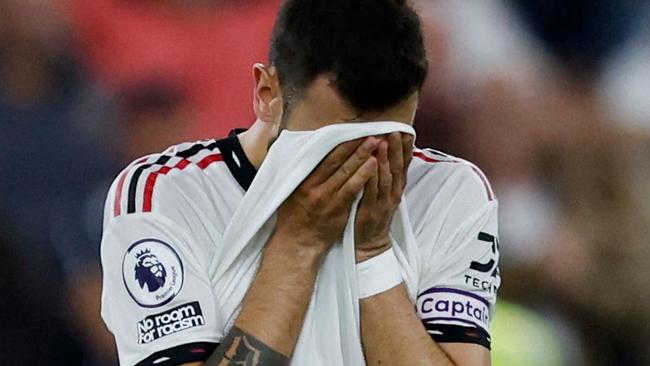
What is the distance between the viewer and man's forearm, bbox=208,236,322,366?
1.17 meters

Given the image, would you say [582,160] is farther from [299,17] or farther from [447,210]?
[299,17]

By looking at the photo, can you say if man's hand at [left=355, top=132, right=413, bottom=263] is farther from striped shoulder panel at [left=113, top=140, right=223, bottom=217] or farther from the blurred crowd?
the blurred crowd

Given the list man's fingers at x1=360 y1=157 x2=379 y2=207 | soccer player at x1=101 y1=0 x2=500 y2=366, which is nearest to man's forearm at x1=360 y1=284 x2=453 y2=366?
soccer player at x1=101 y1=0 x2=500 y2=366

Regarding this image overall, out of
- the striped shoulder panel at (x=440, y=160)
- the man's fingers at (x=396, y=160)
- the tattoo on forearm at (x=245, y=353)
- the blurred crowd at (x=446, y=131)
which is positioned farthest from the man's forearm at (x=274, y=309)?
the blurred crowd at (x=446, y=131)

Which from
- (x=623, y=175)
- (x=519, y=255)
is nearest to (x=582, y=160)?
(x=623, y=175)

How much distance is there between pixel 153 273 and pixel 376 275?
25cm

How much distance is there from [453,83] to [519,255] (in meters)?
0.33

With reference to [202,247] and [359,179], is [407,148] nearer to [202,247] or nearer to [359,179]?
[359,179]

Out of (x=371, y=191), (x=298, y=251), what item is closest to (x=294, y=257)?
(x=298, y=251)

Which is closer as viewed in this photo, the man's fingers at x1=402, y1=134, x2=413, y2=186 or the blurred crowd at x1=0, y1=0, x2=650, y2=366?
the man's fingers at x1=402, y1=134, x2=413, y2=186

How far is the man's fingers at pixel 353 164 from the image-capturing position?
3.80ft

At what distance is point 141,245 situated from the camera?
1198mm

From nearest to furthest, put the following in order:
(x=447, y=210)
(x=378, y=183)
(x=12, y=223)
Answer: (x=378, y=183)
(x=447, y=210)
(x=12, y=223)

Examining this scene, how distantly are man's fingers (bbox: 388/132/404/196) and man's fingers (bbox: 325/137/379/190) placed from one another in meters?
0.02
